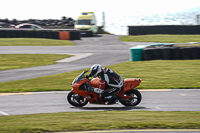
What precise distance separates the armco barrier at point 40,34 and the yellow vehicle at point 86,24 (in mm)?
3637

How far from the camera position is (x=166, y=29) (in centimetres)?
4003

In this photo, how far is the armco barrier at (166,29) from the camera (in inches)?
1550

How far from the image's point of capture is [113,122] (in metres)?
7.83

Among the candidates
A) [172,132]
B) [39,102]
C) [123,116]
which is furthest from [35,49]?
[172,132]

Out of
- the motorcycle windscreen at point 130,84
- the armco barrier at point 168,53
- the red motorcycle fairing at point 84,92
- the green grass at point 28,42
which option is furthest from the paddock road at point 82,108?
the green grass at point 28,42

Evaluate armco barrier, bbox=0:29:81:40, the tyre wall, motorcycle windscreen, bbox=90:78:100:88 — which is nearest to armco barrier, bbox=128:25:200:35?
armco barrier, bbox=0:29:81:40

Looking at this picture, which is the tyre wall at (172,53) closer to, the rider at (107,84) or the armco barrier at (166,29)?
the rider at (107,84)

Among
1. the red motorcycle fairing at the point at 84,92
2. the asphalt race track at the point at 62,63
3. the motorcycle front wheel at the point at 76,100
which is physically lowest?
the asphalt race track at the point at 62,63

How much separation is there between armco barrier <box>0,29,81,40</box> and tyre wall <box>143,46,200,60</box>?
1737 centimetres

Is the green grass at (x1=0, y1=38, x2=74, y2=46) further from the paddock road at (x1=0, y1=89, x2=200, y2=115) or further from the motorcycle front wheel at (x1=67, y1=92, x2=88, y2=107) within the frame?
the motorcycle front wheel at (x1=67, y1=92, x2=88, y2=107)

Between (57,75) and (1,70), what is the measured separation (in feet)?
13.2

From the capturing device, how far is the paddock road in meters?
10.0

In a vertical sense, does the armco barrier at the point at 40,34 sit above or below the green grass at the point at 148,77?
above

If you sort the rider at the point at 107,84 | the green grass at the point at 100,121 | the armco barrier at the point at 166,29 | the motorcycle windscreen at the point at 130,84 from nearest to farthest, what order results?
the green grass at the point at 100,121 → the rider at the point at 107,84 → the motorcycle windscreen at the point at 130,84 → the armco barrier at the point at 166,29
